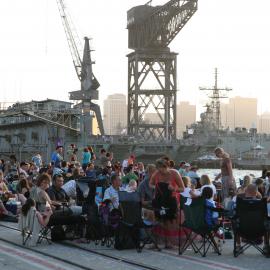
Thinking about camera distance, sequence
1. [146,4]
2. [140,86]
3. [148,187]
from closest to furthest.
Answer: [148,187] < [140,86] < [146,4]

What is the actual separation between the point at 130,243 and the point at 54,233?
1.88m

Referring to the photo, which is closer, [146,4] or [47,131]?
[47,131]

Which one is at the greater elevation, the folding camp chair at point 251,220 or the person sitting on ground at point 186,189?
the person sitting on ground at point 186,189

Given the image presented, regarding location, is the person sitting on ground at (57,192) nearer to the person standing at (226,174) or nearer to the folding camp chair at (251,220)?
the person standing at (226,174)

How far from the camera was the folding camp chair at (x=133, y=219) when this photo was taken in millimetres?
12609

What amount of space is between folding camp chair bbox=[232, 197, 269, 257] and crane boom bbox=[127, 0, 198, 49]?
91.2 metres

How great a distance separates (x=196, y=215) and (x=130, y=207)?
52.0 inches

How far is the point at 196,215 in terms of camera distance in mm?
12023

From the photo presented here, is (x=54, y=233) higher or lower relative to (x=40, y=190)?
lower

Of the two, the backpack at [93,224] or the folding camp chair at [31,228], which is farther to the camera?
the backpack at [93,224]

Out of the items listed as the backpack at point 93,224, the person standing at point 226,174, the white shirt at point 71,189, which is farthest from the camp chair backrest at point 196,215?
the person standing at point 226,174

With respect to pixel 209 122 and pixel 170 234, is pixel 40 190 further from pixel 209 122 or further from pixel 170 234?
pixel 209 122

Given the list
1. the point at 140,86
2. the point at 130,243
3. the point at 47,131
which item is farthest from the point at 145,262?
the point at 140,86

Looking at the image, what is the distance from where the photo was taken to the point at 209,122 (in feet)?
434
